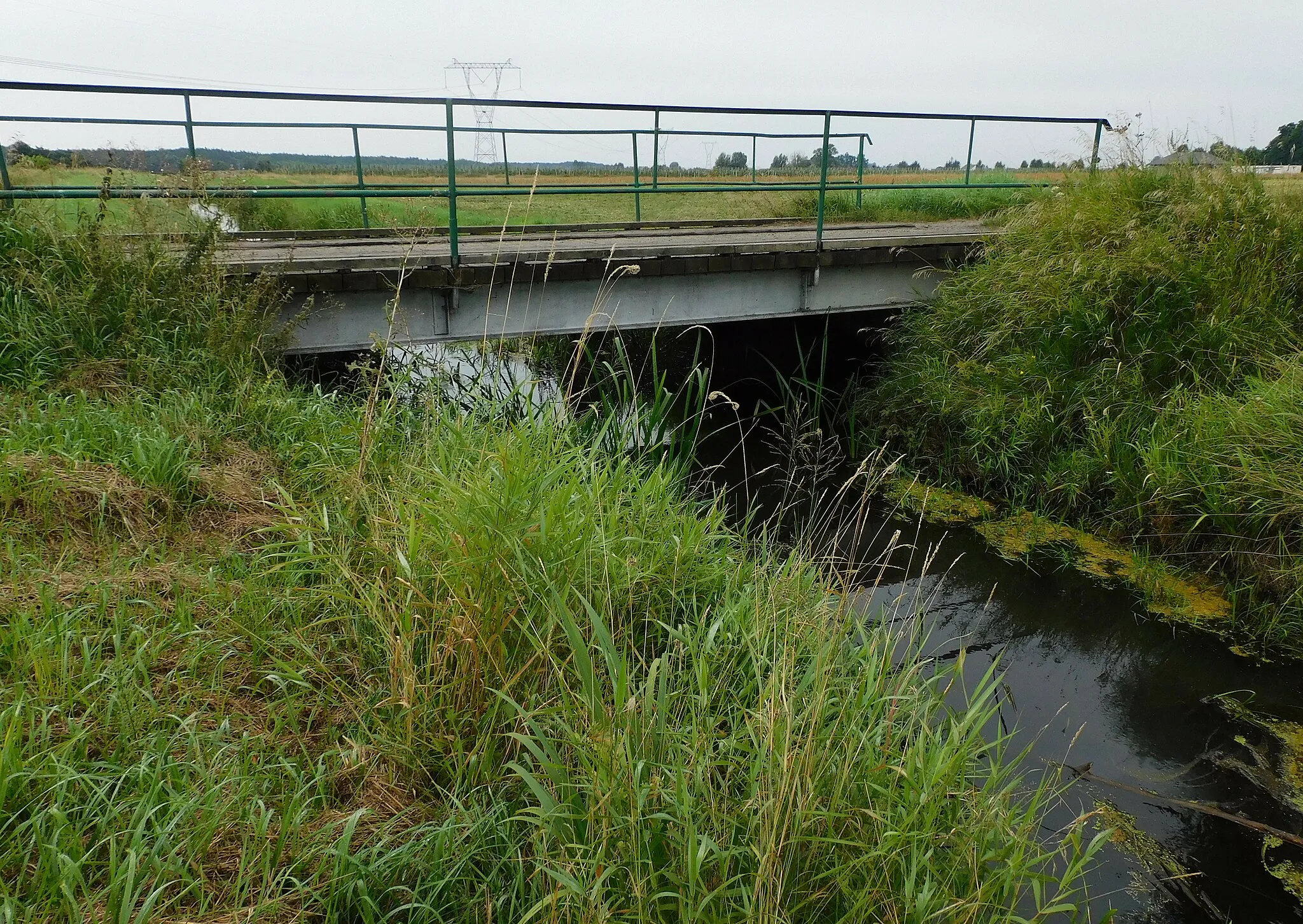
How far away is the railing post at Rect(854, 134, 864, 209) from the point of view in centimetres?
1076

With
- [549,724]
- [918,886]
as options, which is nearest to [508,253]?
[549,724]

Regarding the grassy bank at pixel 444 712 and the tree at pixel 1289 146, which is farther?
the tree at pixel 1289 146

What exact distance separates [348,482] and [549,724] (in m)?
1.84

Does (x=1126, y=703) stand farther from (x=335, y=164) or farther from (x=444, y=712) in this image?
(x=335, y=164)

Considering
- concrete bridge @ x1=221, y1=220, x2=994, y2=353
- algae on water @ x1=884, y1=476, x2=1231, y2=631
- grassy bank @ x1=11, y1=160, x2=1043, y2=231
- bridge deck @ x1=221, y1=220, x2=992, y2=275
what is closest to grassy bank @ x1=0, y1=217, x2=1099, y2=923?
concrete bridge @ x1=221, y1=220, x2=994, y2=353

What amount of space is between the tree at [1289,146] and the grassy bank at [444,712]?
38.6ft

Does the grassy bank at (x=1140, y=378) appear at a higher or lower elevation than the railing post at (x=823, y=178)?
lower

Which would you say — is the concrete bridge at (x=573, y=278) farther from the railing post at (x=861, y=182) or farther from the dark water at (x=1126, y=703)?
the dark water at (x=1126, y=703)

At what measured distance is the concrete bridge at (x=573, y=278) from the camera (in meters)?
6.67

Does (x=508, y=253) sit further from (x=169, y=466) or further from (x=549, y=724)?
(x=549, y=724)

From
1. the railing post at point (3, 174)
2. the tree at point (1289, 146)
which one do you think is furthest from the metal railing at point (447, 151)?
the tree at point (1289, 146)

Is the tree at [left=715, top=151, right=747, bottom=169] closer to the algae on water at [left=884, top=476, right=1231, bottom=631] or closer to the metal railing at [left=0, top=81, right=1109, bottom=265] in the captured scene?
the metal railing at [left=0, top=81, right=1109, bottom=265]

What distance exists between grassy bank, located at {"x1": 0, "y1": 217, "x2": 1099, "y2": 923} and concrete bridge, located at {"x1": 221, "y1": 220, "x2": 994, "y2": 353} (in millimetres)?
1699

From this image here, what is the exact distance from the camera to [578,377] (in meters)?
11.1
